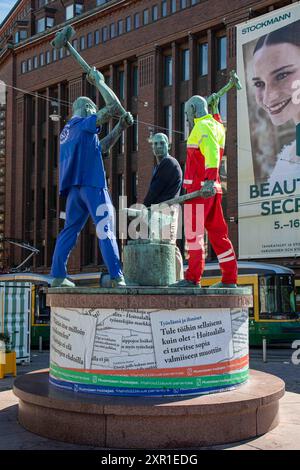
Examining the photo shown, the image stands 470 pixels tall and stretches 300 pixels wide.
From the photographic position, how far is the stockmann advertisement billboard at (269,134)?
2978cm

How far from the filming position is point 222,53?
34500 millimetres

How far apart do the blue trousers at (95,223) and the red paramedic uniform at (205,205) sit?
0.90 m

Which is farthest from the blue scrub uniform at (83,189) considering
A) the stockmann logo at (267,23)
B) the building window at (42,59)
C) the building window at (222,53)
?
the building window at (42,59)

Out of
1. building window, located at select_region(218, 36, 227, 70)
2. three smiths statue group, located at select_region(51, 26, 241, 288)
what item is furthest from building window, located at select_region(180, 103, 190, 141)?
three smiths statue group, located at select_region(51, 26, 241, 288)

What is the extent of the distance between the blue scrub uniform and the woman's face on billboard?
77.0 feet

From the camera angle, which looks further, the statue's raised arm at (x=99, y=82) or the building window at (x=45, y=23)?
the building window at (x=45, y=23)

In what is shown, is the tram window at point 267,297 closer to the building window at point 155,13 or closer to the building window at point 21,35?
the building window at point 155,13

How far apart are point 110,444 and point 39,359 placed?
1321 cm

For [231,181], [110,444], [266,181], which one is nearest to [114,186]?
[231,181]

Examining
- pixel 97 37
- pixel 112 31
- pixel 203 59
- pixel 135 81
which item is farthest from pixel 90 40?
pixel 203 59

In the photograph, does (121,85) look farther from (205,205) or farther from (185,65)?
(205,205)

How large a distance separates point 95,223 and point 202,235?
1.30 meters

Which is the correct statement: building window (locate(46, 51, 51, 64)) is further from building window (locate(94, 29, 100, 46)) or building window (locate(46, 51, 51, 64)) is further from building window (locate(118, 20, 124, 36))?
building window (locate(118, 20, 124, 36))

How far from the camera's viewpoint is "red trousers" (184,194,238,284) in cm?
762
